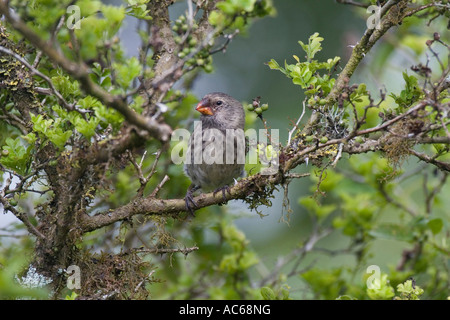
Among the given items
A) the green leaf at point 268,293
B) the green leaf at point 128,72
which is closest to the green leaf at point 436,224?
the green leaf at point 268,293

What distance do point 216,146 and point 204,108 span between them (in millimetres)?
388

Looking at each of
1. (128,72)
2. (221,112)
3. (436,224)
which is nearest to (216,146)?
(221,112)

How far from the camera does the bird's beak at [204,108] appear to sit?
4.41 metres

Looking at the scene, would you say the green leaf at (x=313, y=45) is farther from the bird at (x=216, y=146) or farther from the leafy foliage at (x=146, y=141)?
the bird at (x=216, y=146)

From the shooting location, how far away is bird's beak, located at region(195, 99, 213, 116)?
441 centimetres

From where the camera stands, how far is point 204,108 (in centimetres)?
443

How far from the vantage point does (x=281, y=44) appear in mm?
10438

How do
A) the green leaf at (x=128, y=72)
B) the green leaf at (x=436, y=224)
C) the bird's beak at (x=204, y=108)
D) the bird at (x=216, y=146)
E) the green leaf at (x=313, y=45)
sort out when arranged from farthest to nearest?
the bird's beak at (x=204, y=108), the bird at (x=216, y=146), the green leaf at (x=436, y=224), the green leaf at (x=313, y=45), the green leaf at (x=128, y=72)

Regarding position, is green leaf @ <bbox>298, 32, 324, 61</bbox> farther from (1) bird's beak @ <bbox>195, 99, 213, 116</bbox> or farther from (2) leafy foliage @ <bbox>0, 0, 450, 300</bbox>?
(1) bird's beak @ <bbox>195, 99, 213, 116</bbox>

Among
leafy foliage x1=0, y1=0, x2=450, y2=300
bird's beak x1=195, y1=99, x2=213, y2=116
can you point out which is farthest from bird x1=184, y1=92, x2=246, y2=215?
leafy foliage x1=0, y1=0, x2=450, y2=300

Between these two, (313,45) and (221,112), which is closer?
(313,45)

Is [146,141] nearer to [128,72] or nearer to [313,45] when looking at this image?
[128,72]
